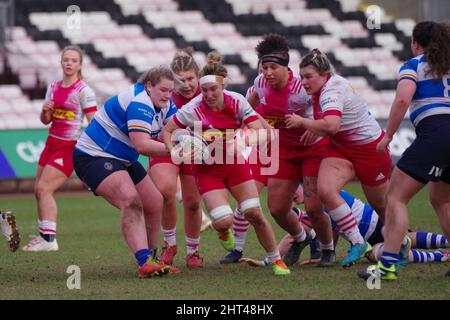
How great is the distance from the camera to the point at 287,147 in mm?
8758

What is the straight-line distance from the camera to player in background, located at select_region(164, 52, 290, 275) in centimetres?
805

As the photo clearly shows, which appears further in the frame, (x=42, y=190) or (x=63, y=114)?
(x=63, y=114)

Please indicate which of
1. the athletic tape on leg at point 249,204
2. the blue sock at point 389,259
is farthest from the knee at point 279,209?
the blue sock at point 389,259

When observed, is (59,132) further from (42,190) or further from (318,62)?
(318,62)

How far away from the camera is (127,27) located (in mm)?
26250

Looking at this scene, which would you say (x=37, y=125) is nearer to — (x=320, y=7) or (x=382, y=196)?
(x=320, y=7)

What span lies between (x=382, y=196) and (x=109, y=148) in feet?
8.40

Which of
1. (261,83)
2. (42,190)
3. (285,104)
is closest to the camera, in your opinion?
(285,104)

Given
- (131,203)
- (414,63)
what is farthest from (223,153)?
(414,63)

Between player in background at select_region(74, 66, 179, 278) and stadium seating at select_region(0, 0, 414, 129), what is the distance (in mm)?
15369

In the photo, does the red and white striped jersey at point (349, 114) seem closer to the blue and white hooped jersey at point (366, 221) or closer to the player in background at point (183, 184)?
the blue and white hooped jersey at point (366, 221)

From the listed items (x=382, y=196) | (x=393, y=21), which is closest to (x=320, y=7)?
(x=393, y=21)

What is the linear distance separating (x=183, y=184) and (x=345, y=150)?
5.80ft

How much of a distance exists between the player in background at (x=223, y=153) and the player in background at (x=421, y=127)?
3.74ft
